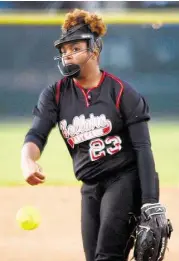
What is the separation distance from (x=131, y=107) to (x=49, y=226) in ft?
9.64

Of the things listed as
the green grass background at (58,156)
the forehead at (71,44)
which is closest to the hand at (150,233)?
the forehead at (71,44)

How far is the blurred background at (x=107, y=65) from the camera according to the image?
9750 mm

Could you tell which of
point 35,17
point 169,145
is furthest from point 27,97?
point 169,145

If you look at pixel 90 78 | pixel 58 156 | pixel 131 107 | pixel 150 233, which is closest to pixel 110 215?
pixel 150 233

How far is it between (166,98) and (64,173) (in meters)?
1.84

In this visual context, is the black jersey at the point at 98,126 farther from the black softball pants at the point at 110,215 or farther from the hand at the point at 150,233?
the hand at the point at 150,233

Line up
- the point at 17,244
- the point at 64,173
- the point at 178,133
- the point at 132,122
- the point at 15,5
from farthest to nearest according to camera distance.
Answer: the point at 178,133 < the point at 15,5 < the point at 64,173 < the point at 17,244 < the point at 132,122

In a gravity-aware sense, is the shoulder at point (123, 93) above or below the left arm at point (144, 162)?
above

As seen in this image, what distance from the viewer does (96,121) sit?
3977 mm

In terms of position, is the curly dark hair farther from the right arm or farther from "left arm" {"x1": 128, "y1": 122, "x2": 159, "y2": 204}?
"left arm" {"x1": 128, "y1": 122, "x2": 159, "y2": 204}

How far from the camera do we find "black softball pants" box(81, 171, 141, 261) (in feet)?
12.7

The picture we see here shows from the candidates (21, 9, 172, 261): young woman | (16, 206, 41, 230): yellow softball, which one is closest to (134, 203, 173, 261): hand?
(21, 9, 172, 261): young woman

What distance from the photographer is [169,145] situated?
9.87 meters

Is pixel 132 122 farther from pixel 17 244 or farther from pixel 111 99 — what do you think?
pixel 17 244
